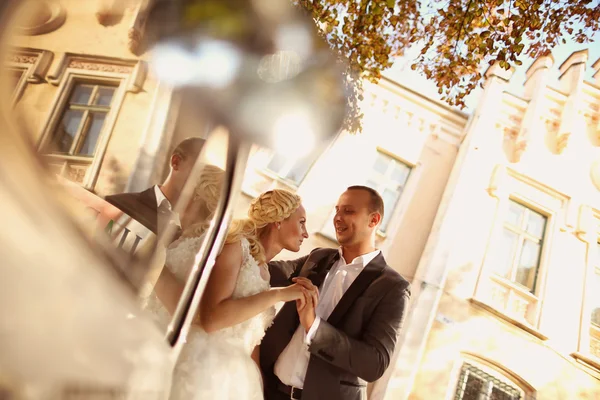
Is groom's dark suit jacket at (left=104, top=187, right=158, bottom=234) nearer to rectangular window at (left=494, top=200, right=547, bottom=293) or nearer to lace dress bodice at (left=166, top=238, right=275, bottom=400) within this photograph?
lace dress bodice at (left=166, top=238, right=275, bottom=400)

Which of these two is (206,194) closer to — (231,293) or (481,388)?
(231,293)

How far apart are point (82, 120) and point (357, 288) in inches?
30.3

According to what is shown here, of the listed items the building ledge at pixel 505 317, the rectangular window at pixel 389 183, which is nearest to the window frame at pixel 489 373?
the building ledge at pixel 505 317

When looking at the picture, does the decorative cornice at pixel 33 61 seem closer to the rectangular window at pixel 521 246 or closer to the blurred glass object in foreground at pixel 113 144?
the blurred glass object in foreground at pixel 113 144

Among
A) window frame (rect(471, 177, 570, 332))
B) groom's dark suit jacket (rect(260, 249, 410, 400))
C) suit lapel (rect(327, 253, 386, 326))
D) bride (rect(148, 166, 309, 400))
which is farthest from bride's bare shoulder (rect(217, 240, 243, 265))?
window frame (rect(471, 177, 570, 332))

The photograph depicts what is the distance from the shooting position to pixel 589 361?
2645 millimetres

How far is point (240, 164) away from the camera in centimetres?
22

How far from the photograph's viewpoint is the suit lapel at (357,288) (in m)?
0.83

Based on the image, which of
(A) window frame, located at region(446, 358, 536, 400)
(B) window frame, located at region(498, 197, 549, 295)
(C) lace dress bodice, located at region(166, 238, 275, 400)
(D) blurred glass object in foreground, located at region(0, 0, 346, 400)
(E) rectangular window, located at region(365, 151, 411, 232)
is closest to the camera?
(D) blurred glass object in foreground, located at region(0, 0, 346, 400)

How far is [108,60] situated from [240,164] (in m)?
0.08

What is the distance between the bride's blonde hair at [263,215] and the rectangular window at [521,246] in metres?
2.90

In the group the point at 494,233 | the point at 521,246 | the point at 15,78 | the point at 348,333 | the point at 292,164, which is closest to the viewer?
the point at 15,78

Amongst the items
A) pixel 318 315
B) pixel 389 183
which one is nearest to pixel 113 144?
pixel 318 315

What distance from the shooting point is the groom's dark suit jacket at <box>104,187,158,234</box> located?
0.16 metres
